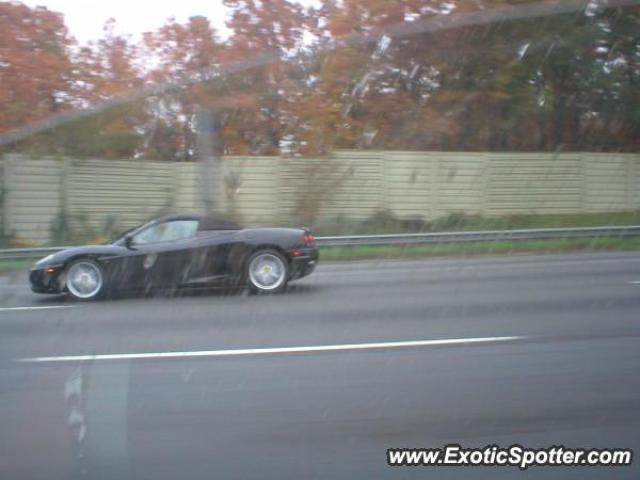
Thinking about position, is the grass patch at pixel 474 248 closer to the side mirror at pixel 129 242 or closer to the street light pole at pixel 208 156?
the street light pole at pixel 208 156

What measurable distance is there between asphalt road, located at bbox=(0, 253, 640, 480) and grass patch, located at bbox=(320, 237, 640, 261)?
634 centimetres

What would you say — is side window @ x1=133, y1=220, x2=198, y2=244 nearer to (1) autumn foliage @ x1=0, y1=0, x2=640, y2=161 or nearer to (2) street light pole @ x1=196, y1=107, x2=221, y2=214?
(2) street light pole @ x1=196, y1=107, x2=221, y2=214

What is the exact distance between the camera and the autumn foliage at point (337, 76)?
2283 centimetres

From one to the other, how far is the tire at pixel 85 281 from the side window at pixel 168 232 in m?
0.75

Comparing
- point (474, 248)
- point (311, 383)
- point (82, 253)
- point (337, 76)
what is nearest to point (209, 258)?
point (82, 253)

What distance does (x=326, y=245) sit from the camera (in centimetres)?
1648

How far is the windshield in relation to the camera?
515 centimetres

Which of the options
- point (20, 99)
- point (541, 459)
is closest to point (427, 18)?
point (20, 99)

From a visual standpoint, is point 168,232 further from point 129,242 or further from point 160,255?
point 129,242

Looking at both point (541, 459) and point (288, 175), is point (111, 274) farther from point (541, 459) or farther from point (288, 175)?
point (288, 175)

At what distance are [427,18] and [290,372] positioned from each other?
1927cm

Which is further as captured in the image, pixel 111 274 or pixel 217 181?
pixel 217 181

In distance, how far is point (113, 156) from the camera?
70.1ft

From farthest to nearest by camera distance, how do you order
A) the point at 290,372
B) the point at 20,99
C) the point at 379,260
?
the point at 20,99 → the point at 379,260 → the point at 290,372
